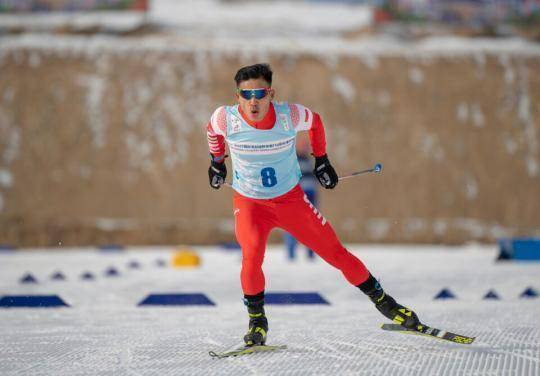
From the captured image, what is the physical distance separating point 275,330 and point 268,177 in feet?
3.09

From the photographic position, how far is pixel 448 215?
18969 millimetres

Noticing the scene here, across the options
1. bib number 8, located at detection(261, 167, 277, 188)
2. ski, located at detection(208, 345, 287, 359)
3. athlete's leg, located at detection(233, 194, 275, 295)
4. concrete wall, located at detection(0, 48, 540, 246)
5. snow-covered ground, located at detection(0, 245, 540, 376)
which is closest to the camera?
snow-covered ground, located at detection(0, 245, 540, 376)

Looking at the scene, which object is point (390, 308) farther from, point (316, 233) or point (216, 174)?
point (216, 174)

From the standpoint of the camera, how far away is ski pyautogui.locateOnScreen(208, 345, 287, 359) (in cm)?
349

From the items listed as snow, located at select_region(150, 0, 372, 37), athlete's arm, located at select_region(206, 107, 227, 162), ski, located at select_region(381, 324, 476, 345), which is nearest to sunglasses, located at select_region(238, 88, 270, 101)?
athlete's arm, located at select_region(206, 107, 227, 162)

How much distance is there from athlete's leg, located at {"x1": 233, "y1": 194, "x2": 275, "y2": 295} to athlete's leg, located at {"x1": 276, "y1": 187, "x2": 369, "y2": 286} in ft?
0.27

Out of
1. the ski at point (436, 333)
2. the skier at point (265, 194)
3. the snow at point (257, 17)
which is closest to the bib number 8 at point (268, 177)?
the skier at point (265, 194)

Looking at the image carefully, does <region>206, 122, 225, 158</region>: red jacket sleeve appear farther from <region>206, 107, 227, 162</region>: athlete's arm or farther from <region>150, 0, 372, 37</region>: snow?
<region>150, 0, 372, 37</region>: snow

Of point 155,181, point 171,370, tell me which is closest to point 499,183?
point 155,181

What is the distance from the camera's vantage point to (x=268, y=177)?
157 inches

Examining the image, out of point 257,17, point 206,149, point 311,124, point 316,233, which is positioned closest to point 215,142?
point 311,124

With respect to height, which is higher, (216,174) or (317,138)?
(317,138)

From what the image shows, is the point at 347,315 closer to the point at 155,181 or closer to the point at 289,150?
the point at 289,150

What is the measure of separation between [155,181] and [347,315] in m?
14.2
